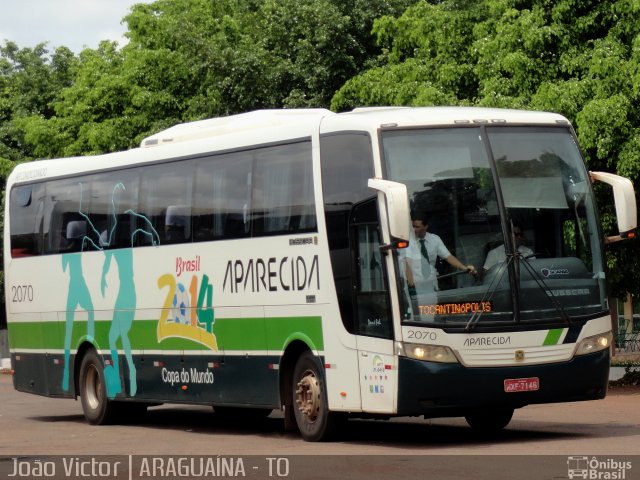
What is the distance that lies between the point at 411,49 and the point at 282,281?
15.1m

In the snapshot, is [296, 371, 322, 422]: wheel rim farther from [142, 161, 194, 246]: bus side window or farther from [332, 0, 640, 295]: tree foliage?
[332, 0, 640, 295]: tree foliage

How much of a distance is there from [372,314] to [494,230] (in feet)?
4.81

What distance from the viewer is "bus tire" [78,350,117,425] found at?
2056 centimetres

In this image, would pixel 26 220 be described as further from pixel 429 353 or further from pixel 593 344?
pixel 593 344

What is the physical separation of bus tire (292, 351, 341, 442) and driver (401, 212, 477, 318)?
174cm

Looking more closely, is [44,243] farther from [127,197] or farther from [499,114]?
[499,114]

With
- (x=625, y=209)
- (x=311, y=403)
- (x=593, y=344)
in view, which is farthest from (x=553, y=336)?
(x=311, y=403)

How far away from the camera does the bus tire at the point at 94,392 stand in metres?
20.6

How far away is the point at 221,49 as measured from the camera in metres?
38.3

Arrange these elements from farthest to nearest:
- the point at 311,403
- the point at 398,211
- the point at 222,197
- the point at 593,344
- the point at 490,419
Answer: the point at 222,197 → the point at 490,419 → the point at 311,403 → the point at 593,344 → the point at 398,211

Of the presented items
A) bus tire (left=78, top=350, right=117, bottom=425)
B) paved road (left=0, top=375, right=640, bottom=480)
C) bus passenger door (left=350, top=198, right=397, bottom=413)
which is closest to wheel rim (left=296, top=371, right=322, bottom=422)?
paved road (left=0, top=375, right=640, bottom=480)

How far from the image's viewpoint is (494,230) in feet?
47.9

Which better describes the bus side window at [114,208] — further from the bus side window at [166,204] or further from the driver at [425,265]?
the driver at [425,265]

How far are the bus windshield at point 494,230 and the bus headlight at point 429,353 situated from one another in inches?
9.6
